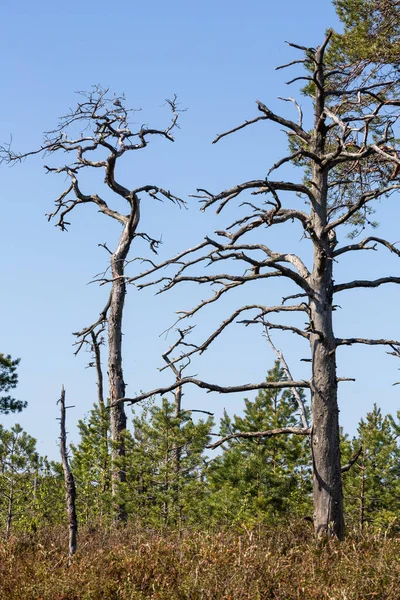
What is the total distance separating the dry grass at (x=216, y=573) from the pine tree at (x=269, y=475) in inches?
332

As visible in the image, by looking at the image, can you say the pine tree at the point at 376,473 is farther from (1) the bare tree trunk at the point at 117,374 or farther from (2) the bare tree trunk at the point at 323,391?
(2) the bare tree trunk at the point at 323,391

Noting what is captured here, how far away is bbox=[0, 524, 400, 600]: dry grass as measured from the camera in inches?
281

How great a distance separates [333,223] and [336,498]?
3.90m

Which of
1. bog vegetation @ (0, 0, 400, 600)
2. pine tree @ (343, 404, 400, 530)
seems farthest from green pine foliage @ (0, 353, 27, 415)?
pine tree @ (343, 404, 400, 530)

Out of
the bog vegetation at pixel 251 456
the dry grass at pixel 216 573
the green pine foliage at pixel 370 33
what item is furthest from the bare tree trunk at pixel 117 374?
the dry grass at pixel 216 573

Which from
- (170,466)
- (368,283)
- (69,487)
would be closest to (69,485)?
(69,487)

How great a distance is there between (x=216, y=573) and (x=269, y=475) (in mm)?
11051

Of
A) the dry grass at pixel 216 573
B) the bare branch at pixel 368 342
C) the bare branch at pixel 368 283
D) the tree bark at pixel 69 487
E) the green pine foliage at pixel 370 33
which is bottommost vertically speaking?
the dry grass at pixel 216 573

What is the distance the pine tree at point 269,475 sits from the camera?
1814 centimetres

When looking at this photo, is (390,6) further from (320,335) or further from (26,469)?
(26,469)

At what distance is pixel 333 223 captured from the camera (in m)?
11.1

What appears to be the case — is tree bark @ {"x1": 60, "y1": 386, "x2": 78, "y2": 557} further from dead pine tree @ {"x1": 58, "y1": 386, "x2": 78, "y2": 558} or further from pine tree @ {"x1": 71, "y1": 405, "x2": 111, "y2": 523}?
pine tree @ {"x1": 71, "y1": 405, "x2": 111, "y2": 523}

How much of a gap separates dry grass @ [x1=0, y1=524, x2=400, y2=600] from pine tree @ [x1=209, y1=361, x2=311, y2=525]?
8.44m

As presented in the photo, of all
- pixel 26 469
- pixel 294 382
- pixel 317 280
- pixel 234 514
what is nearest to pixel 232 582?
pixel 294 382
